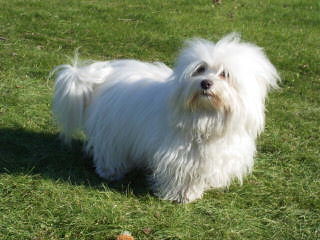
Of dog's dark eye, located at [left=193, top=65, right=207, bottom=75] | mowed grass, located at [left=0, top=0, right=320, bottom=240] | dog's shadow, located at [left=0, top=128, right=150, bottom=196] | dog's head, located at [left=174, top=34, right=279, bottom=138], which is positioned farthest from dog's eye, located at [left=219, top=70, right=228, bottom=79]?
dog's shadow, located at [left=0, top=128, right=150, bottom=196]

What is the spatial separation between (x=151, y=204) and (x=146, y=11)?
7661 millimetres

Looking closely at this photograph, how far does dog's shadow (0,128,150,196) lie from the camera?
488cm

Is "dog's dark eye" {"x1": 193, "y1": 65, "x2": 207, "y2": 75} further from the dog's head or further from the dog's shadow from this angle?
the dog's shadow

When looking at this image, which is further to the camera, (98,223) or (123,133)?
(123,133)

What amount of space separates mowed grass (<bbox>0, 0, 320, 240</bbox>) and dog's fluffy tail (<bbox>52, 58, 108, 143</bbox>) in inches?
17.5

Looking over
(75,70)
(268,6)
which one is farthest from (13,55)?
(268,6)

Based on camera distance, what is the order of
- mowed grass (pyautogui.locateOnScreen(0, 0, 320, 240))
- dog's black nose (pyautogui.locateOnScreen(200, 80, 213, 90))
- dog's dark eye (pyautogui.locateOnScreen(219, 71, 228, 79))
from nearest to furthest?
dog's black nose (pyautogui.locateOnScreen(200, 80, 213, 90)) < dog's dark eye (pyautogui.locateOnScreen(219, 71, 228, 79)) < mowed grass (pyautogui.locateOnScreen(0, 0, 320, 240))

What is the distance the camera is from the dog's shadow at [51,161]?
192 inches

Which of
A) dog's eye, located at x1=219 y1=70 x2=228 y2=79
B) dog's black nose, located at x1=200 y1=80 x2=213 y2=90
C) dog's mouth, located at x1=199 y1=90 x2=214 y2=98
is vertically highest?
dog's eye, located at x1=219 y1=70 x2=228 y2=79

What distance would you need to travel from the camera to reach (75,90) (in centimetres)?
493

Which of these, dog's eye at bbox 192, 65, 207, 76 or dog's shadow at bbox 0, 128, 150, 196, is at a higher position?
dog's eye at bbox 192, 65, 207, 76

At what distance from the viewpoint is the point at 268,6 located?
1242cm

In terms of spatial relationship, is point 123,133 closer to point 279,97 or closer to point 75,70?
point 75,70

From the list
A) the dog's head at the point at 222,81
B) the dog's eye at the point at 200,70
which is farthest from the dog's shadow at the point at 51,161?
the dog's eye at the point at 200,70
